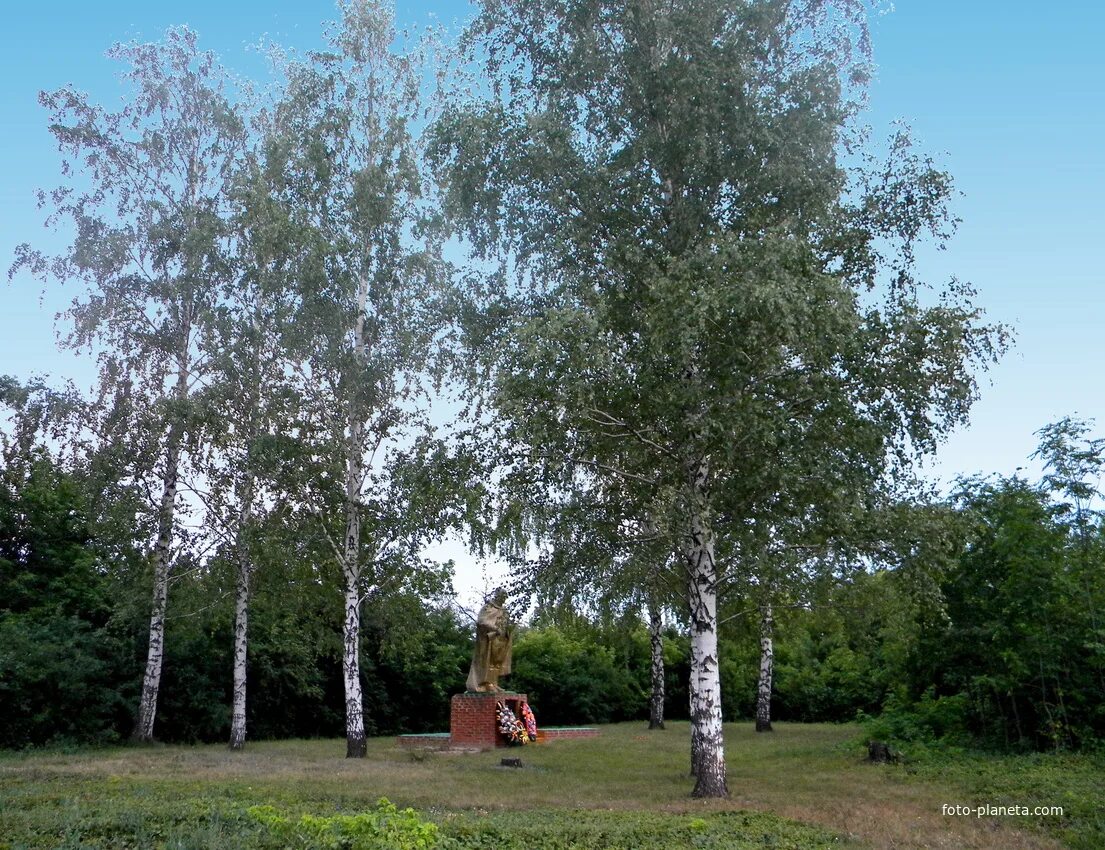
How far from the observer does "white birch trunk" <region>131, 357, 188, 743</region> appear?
2019cm

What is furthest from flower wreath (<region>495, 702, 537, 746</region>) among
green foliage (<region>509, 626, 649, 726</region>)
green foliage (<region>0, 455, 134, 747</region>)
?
green foliage (<region>509, 626, 649, 726</region>)

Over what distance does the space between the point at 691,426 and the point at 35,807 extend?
837 cm

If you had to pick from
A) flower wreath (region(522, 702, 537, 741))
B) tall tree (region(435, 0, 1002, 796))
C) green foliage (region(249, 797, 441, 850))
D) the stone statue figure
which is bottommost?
→ flower wreath (region(522, 702, 537, 741))

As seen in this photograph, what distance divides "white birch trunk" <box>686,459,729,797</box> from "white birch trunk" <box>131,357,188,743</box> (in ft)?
41.0

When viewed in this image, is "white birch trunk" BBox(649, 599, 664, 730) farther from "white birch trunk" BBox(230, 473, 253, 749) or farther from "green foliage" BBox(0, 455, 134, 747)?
"green foliage" BBox(0, 455, 134, 747)

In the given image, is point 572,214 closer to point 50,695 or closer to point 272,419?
point 272,419

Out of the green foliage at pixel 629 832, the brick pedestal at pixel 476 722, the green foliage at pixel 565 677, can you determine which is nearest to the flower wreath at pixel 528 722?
the brick pedestal at pixel 476 722

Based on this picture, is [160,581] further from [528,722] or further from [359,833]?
[359,833]

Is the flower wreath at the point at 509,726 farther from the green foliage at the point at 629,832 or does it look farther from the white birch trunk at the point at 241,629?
the green foliage at the point at 629,832

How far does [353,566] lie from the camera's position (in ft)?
60.4

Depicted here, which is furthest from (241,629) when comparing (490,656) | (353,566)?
(490,656)

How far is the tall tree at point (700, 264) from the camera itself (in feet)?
39.1

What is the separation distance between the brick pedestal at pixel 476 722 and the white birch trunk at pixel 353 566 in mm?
2356

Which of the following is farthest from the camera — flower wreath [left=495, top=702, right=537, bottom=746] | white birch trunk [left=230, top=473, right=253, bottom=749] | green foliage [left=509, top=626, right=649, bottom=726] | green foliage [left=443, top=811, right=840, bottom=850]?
green foliage [left=509, top=626, right=649, bottom=726]
